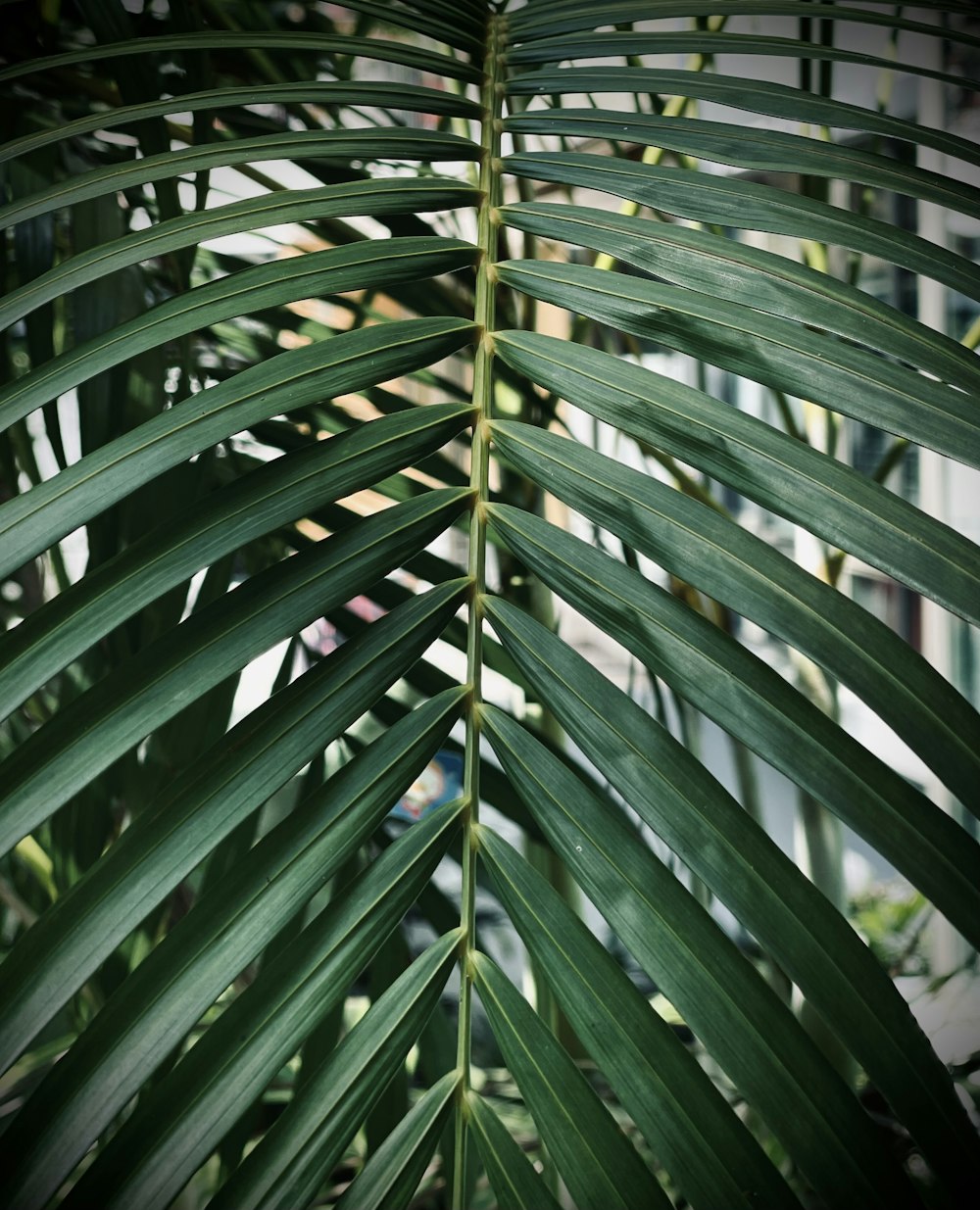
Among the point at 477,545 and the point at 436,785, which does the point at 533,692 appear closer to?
the point at 477,545

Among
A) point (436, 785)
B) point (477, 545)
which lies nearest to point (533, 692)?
point (477, 545)

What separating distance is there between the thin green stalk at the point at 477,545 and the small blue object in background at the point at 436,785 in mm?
544

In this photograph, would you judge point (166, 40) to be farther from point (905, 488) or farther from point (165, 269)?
point (905, 488)

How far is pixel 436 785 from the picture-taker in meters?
0.94

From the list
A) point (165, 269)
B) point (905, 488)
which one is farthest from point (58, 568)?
point (905, 488)

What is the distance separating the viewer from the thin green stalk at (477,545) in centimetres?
28

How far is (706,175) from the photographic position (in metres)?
0.32

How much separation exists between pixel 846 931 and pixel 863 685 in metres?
0.07

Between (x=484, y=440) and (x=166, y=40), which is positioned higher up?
(x=166, y=40)

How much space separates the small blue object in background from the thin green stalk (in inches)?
21.4

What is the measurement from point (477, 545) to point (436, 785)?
2.20ft

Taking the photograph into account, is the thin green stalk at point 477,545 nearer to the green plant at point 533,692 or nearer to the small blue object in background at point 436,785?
the green plant at point 533,692

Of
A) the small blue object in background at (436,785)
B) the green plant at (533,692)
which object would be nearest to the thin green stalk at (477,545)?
the green plant at (533,692)

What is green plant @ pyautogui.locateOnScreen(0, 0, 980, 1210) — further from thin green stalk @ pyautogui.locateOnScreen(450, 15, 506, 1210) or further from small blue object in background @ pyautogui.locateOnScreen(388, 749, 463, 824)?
small blue object in background @ pyautogui.locateOnScreen(388, 749, 463, 824)
